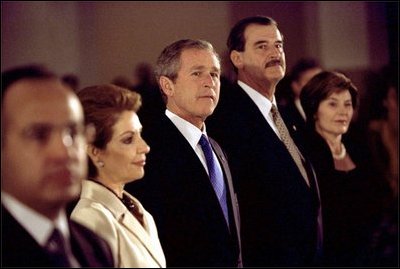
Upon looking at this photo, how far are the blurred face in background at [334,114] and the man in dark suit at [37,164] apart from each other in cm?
240

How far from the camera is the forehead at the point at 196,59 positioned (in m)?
2.85

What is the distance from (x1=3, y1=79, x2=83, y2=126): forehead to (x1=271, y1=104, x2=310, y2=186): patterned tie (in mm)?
1835

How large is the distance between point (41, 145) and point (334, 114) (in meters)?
2.57

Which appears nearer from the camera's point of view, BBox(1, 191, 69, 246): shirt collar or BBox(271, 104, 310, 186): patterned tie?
BBox(1, 191, 69, 246): shirt collar

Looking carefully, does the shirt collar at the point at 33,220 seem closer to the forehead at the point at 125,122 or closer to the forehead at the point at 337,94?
the forehead at the point at 125,122

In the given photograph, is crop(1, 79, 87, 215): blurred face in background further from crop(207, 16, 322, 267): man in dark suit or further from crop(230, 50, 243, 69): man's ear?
crop(230, 50, 243, 69): man's ear

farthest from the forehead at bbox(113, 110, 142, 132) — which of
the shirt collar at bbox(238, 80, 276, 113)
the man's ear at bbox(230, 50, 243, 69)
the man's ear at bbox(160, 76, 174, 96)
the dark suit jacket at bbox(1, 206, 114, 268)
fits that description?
the man's ear at bbox(230, 50, 243, 69)

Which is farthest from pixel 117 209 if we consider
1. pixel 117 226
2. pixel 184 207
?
pixel 184 207

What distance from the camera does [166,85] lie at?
9.49ft

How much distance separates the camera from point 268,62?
10.9 ft

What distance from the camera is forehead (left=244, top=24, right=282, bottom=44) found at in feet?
11.1

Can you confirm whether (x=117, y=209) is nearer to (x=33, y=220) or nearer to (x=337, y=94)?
(x=33, y=220)

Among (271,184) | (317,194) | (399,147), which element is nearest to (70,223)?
(271,184)

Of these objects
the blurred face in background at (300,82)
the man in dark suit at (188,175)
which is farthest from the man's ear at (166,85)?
the blurred face in background at (300,82)
